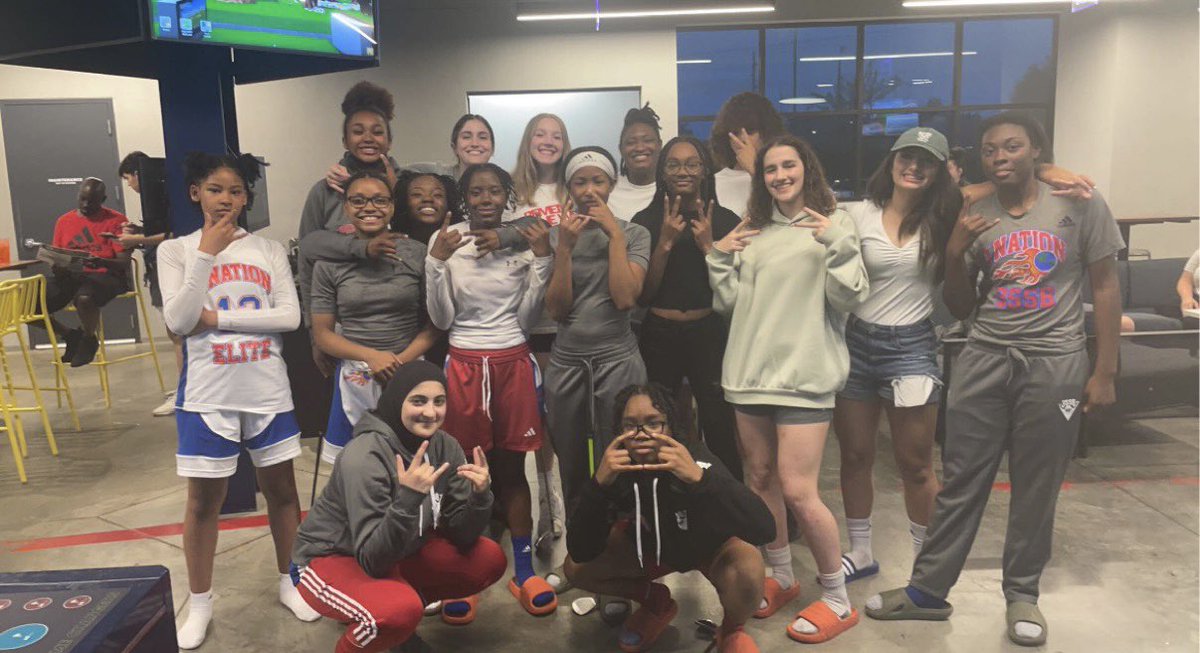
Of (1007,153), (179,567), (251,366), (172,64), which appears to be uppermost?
(172,64)

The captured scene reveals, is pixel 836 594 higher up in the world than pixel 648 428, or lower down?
lower down

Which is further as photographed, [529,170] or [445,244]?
[529,170]

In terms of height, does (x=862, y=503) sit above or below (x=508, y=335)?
below

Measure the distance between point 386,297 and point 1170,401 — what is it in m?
4.44

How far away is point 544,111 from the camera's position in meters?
3.28

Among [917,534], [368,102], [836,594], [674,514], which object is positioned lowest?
[836,594]

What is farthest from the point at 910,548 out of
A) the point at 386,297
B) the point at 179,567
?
the point at 179,567

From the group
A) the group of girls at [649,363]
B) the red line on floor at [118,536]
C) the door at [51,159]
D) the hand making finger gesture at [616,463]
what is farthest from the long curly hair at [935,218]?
the door at [51,159]

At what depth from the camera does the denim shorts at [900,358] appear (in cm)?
275

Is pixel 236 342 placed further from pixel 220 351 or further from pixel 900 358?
pixel 900 358

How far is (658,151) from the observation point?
3.14 meters

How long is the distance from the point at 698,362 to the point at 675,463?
0.64 m

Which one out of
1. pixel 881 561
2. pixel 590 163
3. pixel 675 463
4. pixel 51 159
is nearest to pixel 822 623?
pixel 881 561

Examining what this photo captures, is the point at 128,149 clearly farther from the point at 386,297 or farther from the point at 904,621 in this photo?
the point at 904,621
